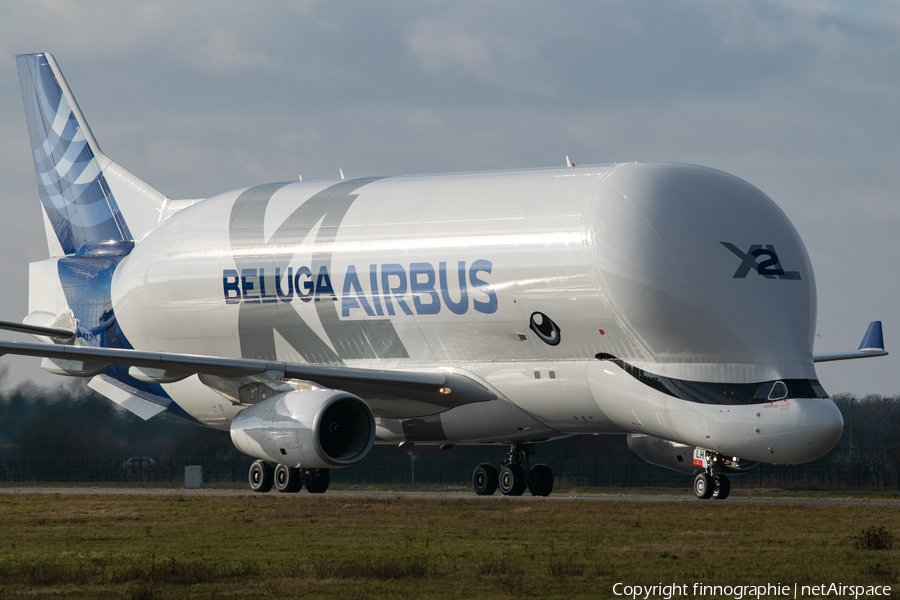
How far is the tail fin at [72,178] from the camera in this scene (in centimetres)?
3347

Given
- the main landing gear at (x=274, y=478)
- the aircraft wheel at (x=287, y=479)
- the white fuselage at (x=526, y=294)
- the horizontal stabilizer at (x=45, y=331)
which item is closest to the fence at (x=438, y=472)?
the horizontal stabilizer at (x=45, y=331)

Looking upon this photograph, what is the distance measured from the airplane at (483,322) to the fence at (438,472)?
886 centimetres

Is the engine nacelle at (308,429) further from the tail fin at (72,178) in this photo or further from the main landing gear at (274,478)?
the tail fin at (72,178)

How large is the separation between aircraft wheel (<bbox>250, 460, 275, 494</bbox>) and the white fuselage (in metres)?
2.49

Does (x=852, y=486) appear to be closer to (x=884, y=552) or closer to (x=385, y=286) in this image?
(x=385, y=286)

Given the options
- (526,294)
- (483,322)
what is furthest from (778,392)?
(483,322)

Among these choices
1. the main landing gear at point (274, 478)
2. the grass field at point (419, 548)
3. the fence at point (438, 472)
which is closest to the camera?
the grass field at point (419, 548)

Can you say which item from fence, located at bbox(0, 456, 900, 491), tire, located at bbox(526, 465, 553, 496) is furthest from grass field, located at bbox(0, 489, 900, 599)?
fence, located at bbox(0, 456, 900, 491)

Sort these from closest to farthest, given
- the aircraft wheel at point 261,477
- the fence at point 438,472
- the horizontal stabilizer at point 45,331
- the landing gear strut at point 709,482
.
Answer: the landing gear strut at point 709,482 → the aircraft wheel at point 261,477 → the horizontal stabilizer at point 45,331 → the fence at point 438,472

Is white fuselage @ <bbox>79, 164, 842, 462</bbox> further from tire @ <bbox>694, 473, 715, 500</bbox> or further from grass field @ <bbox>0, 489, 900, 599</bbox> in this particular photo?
tire @ <bbox>694, 473, 715, 500</bbox>

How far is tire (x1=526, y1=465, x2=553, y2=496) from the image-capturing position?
2723 cm

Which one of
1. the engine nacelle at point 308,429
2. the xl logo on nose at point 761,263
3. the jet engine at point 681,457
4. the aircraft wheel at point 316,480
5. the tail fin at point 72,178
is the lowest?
the aircraft wheel at point 316,480

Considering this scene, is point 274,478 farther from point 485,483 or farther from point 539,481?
point 539,481

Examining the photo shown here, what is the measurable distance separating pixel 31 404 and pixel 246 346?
43.1ft
